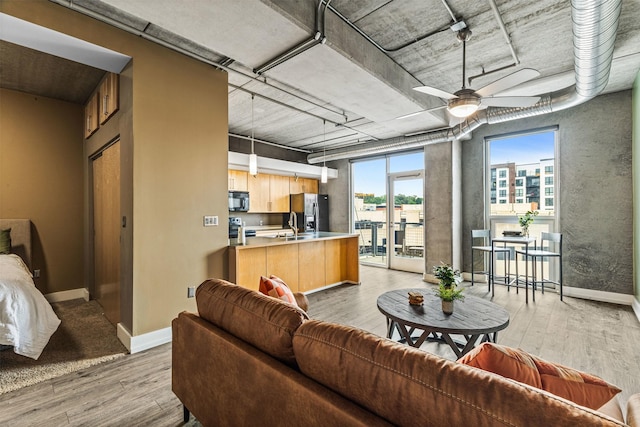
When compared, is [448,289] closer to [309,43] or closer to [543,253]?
[309,43]

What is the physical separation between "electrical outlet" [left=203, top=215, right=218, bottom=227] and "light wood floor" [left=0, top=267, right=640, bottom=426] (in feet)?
4.27

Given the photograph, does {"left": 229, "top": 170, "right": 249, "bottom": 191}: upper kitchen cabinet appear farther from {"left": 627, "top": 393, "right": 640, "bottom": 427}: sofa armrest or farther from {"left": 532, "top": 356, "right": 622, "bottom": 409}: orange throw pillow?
{"left": 627, "top": 393, "right": 640, "bottom": 427}: sofa armrest

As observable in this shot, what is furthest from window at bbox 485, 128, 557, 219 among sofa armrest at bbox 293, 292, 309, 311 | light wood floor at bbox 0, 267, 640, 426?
sofa armrest at bbox 293, 292, 309, 311

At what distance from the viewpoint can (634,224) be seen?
416 cm

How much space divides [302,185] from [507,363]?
22.8ft

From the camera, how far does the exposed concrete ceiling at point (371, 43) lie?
92.4 inches

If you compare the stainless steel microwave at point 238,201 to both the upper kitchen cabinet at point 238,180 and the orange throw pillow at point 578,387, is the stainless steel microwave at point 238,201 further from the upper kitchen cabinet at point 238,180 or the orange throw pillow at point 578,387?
the orange throw pillow at point 578,387

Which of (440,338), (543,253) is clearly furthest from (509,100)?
(543,253)

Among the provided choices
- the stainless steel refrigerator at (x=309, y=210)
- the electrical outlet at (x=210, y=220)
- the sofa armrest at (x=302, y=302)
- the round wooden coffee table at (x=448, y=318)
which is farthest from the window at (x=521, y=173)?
the electrical outlet at (x=210, y=220)

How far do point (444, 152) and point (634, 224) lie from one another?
2872 mm

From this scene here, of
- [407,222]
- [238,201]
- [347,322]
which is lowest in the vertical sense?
[347,322]

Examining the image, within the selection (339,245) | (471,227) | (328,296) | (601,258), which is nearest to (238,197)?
(339,245)

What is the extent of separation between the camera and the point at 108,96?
3.34 metres

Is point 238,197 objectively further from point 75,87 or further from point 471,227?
point 471,227
